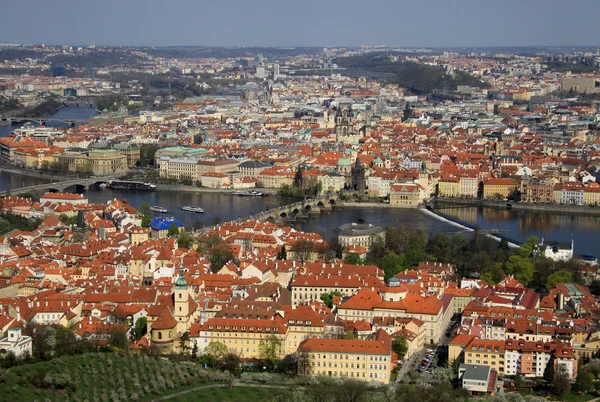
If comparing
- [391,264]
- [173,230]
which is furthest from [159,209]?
[391,264]

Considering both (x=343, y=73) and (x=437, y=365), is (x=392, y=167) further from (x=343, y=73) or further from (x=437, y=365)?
(x=343, y=73)

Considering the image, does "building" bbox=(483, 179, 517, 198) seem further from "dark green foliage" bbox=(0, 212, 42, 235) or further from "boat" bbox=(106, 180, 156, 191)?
"dark green foliage" bbox=(0, 212, 42, 235)

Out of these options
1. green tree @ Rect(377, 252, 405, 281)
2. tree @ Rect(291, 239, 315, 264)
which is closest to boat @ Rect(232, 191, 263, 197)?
tree @ Rect(291, 239, 315, 264)

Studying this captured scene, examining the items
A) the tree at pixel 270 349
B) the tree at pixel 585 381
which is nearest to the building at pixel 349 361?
the tree at pixel 270 349

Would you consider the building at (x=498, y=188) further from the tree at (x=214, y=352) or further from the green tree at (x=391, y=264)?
the tree at (x=214, y=352)

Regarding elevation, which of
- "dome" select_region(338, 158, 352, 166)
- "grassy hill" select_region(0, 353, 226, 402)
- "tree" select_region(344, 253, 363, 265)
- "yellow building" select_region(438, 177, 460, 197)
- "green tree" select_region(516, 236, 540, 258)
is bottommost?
"yellow building" select_region(438, 177, 460, 197)

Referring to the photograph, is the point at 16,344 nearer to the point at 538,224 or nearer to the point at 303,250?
the point at 303,250
